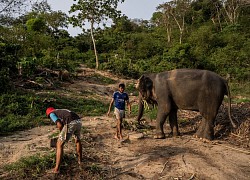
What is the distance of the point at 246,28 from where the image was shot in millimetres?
34281

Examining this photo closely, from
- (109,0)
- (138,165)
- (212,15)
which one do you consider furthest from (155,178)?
(212,15)

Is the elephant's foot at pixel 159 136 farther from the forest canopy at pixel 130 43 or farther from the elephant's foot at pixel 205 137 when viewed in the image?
the forest canopy at pixel 130 43

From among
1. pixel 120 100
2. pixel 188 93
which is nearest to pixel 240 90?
pixel 188 93

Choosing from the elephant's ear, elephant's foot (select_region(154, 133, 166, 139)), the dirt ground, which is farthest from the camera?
the elephant's ear

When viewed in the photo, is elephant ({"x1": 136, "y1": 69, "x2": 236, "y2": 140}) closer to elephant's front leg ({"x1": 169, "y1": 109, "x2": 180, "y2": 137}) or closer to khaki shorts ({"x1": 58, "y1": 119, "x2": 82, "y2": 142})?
elephant's front leg ({"x1": 169, "y1": 109, "x2": 180, "y2": 137})

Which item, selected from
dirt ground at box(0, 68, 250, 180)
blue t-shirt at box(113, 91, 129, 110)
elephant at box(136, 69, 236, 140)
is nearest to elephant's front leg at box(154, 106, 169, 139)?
elephant at box(136, 69, 236, 140)

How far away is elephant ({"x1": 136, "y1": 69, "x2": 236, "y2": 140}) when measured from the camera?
25.6 feet

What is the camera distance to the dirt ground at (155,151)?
586cm

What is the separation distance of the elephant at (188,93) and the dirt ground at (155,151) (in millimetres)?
481

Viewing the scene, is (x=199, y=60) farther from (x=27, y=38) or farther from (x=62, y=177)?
(x=62, y=177)

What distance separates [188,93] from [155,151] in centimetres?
197

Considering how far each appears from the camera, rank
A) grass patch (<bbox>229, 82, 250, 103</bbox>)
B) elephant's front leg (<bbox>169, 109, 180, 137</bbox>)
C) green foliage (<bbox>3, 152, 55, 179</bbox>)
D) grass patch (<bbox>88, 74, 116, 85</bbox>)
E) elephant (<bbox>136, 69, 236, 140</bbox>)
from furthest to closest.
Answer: grass patch (<bbox>88, 74, 116, 85</bbox>)
grass patch (<bbox>229, 82, 250, 103</bbox>)
elephant's front leg (<bbox>169, 109, 180, 137</bbox>)
elephant (<bbox>136, 69, 236, 140</bbox>)
green foliage (<bbox>3, 152, 55, 179</bbox>)

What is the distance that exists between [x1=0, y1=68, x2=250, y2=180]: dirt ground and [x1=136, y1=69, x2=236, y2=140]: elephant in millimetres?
481

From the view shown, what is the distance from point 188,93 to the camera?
7.97 meters
